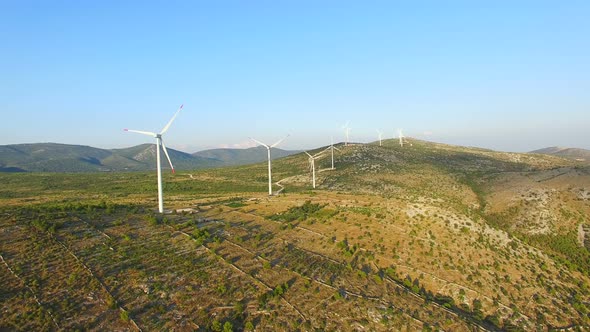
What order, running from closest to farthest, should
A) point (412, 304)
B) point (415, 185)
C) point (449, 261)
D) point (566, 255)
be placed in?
point (412, 304) → point (449, 261) → point (566, 255) → point (415, 185)

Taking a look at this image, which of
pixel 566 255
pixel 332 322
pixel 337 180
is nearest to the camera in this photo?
pixel 332 322

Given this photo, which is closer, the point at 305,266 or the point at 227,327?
the point at 227,327

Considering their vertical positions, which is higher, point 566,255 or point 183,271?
point 183,271

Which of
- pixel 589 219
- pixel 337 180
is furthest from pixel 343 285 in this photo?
pixel 337 180

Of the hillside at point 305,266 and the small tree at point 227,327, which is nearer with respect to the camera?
the small tree at point 227,327

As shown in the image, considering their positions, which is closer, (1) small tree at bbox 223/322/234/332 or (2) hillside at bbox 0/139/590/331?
(1) small tree at bbox 223/322/234/332

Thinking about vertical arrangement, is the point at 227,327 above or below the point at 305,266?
below

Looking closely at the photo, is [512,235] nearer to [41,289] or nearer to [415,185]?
[415,185]

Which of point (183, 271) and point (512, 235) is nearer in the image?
point (183, 271)
